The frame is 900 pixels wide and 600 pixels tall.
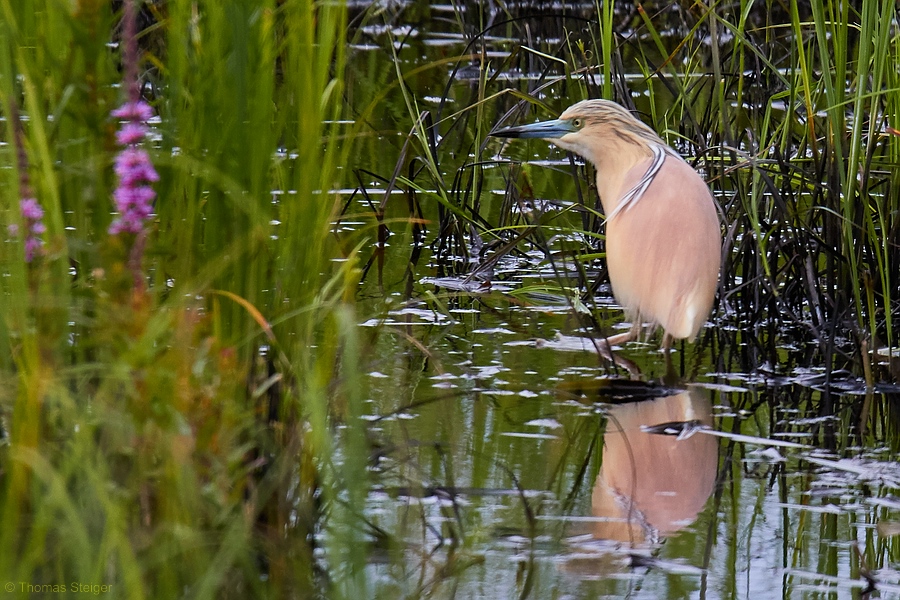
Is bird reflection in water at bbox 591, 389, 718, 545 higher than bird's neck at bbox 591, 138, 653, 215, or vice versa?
bird's neck at bbox 591, 138, 653, 215

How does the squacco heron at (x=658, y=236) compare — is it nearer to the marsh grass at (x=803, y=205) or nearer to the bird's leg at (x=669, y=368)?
the bird's leg at (x=669, y=368)

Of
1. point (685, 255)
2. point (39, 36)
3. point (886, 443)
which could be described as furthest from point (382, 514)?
point (685, 255)

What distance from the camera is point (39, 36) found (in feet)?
6.98

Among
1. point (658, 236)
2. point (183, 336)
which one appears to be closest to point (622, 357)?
point (658, 236)

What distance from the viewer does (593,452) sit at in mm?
2963

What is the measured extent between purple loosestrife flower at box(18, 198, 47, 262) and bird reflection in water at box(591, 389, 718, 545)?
1.08m

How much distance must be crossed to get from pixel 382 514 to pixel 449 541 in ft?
0.51

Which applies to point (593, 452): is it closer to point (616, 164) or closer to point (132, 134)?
point (616, 164)

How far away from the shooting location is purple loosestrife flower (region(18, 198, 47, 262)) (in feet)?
6.29

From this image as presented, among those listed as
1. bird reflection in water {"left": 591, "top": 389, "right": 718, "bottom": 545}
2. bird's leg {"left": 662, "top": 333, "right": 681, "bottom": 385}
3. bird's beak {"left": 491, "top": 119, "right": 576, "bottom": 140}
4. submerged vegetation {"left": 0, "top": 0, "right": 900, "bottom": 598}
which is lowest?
bird reflection in water {"left": 591, "top": 389, "right": 718, "bottom": 545}

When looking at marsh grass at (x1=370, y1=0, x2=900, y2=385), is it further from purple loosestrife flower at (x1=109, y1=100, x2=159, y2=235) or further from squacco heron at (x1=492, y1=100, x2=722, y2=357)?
purple loosestrife flower at (x1=109, y1=100, x2=159, y2=235)

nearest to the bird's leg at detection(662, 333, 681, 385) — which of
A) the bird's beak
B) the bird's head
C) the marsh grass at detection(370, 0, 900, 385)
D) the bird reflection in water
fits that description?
the bird reflection in water

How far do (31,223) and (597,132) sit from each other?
231cm

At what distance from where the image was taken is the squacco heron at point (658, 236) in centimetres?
358
